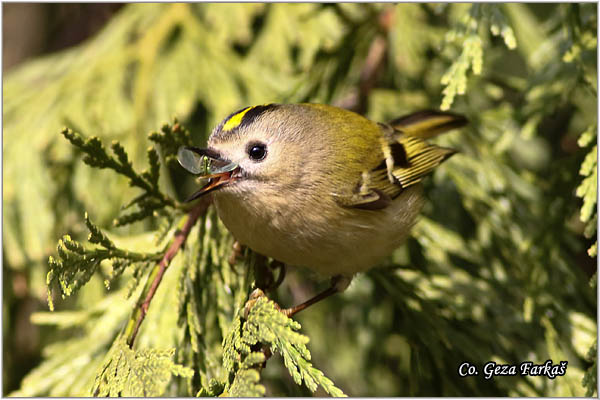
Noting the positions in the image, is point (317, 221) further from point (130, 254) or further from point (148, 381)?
point (148, 381)

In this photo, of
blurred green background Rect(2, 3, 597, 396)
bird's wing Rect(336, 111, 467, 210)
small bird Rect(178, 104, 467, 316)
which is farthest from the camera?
blurred green background Rect(2, 3, 597, 396)

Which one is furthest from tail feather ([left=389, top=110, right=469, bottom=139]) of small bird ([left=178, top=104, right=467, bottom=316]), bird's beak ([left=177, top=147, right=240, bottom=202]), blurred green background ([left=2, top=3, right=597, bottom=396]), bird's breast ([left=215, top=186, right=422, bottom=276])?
bird's beak ([left=177, top=147, right=240, bottom=202])

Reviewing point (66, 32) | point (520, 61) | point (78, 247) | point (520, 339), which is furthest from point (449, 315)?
point (66, 32)

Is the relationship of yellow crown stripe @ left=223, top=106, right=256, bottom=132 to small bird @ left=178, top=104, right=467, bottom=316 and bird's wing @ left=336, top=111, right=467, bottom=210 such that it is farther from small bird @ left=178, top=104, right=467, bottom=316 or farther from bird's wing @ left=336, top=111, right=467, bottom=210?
bird's wing @ left=336, top=111, right=467, bottom=210

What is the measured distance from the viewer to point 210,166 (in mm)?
1521

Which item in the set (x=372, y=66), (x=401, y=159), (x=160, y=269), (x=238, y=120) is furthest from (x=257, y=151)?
(x=372, y=66)

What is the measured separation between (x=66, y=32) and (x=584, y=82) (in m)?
2.62

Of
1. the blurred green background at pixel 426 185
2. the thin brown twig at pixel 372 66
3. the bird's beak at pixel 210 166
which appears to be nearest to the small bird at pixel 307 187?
the bird's beak at pixel 210 166

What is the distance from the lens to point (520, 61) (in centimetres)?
362

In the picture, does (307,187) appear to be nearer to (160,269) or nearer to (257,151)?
(257,151)

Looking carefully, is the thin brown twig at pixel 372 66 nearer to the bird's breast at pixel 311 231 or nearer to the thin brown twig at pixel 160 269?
the bird's breast at pixel 311 231

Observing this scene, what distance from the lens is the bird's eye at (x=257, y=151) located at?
1567 millimetres

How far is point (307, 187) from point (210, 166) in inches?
11.0

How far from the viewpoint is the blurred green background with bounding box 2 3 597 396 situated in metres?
1.88
